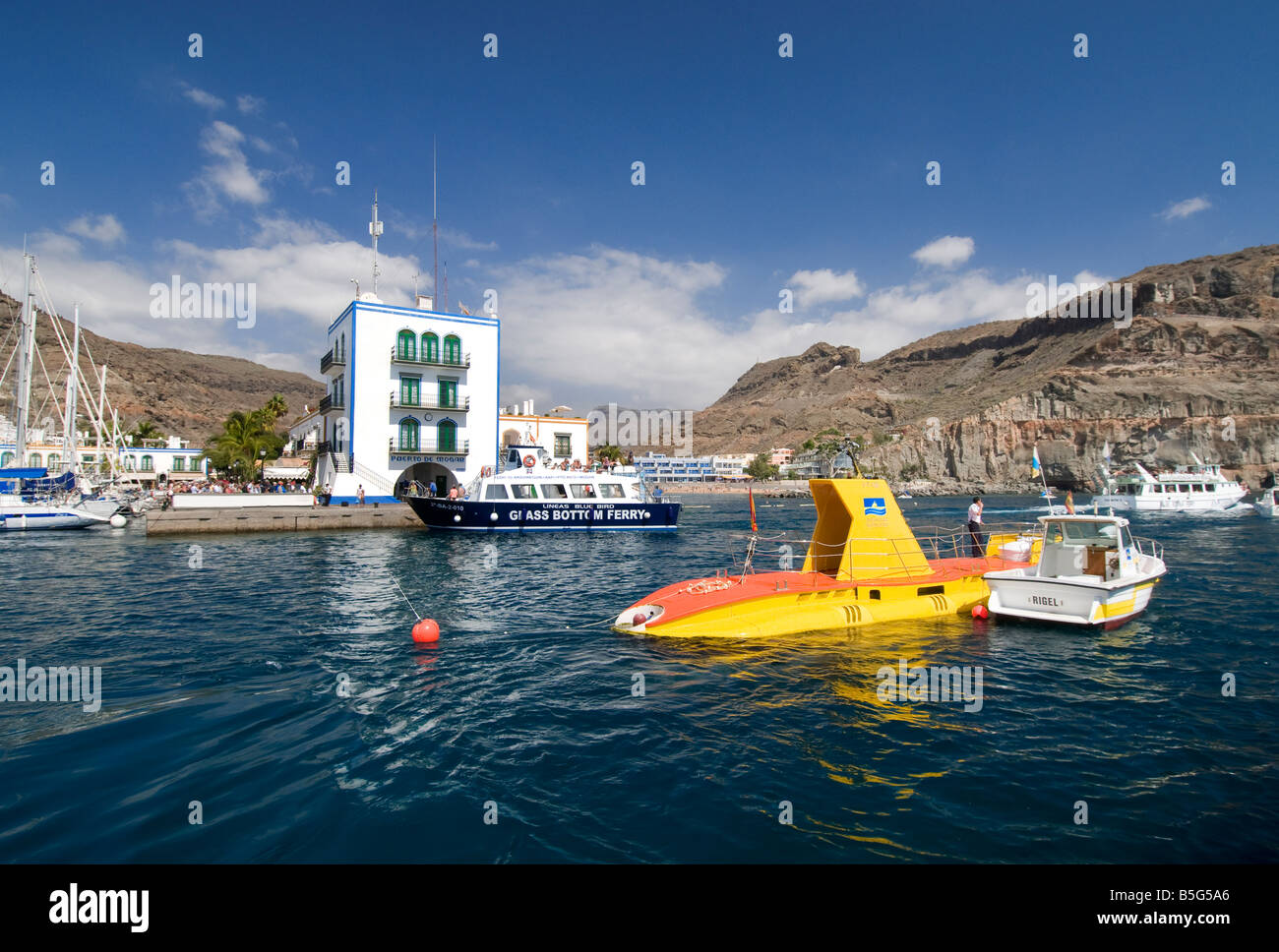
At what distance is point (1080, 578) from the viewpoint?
1588 centimetres

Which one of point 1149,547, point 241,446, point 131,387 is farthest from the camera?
point 131,387

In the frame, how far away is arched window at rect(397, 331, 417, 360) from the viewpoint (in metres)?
47.6

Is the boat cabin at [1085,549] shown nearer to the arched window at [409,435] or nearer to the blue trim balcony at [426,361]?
the blue trim balcony at [426,361]

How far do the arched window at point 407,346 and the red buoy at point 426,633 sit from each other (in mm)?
37316

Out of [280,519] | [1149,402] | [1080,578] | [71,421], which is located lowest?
[1080,578]

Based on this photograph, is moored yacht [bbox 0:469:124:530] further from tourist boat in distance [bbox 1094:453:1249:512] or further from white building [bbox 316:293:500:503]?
tourist boat in distance [bbox 1094:453:1249:512]

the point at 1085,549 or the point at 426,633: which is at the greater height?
the point at 1085,549

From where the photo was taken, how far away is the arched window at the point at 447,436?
4925 centimetres

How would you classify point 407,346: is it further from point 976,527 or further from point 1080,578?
point 1080,578

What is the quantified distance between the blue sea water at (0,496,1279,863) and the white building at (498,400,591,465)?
41504mm

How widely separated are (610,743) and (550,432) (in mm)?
53243

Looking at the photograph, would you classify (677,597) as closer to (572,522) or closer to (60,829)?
(60,829)

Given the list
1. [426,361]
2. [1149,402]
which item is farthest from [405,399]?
[1149,402]
